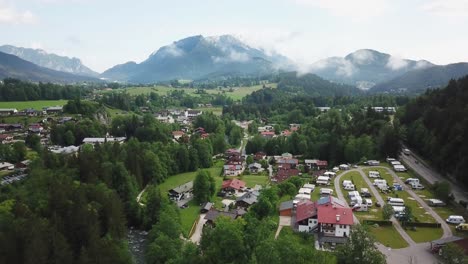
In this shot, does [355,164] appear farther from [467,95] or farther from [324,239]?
[324,239]

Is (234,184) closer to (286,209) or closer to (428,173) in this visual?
(286,209)

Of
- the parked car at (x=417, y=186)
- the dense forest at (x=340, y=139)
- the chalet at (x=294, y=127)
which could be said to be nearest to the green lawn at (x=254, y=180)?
the dense forest at (x=340, y=139)

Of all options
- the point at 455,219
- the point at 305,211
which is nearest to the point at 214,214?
the point at 305,211

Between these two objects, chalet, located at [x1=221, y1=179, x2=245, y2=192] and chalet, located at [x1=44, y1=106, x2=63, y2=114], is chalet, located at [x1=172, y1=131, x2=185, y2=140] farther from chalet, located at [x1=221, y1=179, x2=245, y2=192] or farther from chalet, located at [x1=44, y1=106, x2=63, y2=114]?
chalet, located at [x1=221, y1=179, x2=245, y2=192]

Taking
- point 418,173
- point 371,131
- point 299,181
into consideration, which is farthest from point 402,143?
point 299,181

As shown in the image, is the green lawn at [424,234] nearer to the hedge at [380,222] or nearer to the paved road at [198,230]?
the hedge at [380,222]
